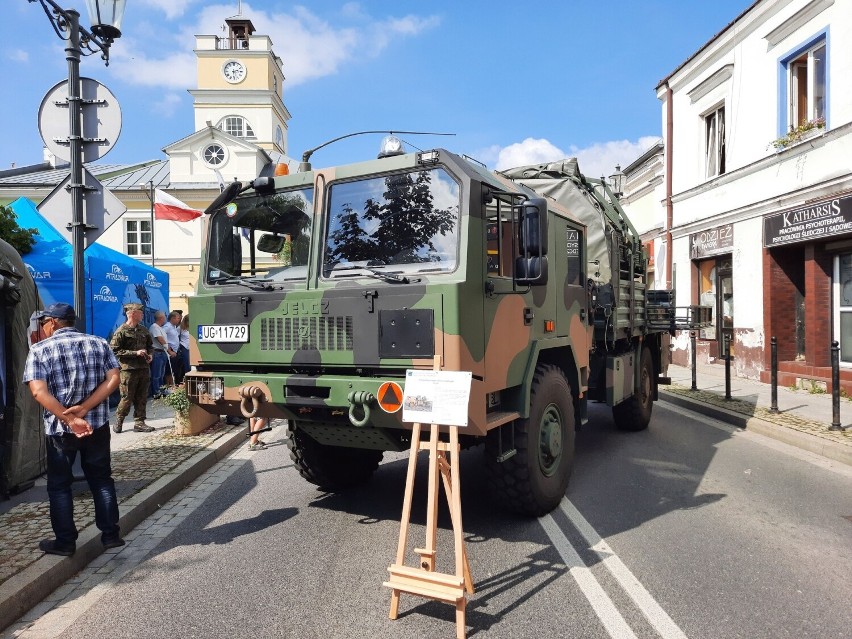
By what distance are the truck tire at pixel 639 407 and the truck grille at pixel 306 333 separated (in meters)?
5.02

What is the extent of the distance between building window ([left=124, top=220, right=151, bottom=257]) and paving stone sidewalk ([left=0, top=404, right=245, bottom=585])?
82.7 ft

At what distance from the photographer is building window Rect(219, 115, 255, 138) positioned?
4359 centimetres

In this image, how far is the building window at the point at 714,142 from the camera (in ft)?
51.5

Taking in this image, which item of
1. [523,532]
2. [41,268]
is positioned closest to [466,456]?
[523,532]

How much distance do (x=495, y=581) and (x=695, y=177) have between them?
15.0 meters

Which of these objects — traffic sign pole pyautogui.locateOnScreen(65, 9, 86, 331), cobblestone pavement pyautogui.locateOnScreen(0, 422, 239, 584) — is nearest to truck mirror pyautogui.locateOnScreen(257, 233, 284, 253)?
traffic sign pole pyautogui.locateOnScreen(65, 9, 86, 331)

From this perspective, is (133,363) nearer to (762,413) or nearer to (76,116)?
(76,116)

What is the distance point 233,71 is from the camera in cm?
4412

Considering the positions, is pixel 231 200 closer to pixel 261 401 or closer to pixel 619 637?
pixel 261 401

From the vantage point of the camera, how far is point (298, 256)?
4.93m

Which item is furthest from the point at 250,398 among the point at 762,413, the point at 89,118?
the point at 762,413

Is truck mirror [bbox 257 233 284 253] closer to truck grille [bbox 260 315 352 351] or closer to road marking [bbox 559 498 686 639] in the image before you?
truck grille [bbox 260 315 352 351]

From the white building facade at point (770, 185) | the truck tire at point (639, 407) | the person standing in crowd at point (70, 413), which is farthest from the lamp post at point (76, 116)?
the white building facade at point (770, 185)

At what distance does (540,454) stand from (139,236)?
1238 inches
